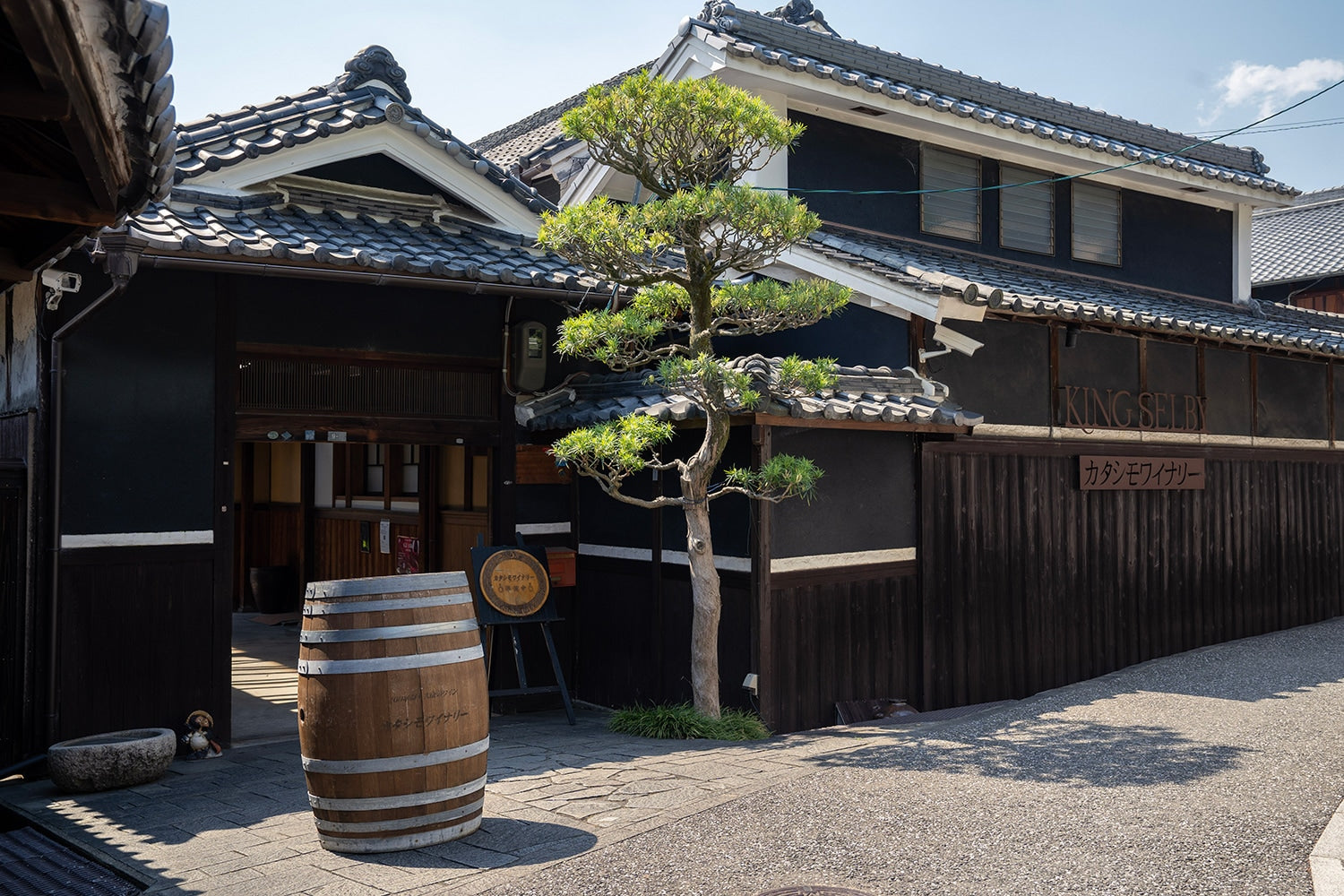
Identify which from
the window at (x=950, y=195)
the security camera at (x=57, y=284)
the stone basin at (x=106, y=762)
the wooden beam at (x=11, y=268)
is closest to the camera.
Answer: the wooden beam at (x=11, y=268)

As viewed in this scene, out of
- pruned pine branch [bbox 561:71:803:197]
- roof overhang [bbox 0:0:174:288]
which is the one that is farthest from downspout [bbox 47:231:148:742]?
pruned pine branch [bbox 561:71:803:197]

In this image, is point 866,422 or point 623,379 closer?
point 866,422

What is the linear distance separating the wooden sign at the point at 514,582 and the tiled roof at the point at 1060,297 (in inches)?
154

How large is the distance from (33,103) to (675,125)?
15.2ft

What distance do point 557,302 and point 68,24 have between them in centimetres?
702

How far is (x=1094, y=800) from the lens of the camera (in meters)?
6.11

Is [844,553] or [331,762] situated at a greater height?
[844,553]

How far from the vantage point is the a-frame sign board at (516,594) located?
9.01m

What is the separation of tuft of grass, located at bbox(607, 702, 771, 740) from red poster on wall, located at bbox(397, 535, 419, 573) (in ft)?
16.8

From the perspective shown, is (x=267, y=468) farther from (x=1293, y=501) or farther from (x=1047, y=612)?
(x=1293, y=501)

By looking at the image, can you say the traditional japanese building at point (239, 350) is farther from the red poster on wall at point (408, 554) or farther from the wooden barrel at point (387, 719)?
the wooden barrel at point (387, 719)

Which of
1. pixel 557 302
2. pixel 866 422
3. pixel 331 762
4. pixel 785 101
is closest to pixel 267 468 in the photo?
pixel 557 302

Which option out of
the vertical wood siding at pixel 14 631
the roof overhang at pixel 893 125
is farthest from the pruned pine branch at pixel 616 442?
the roof overhang at pixel 893 125

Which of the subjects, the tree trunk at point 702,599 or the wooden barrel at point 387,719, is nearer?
the wooden barrel at point 387,719
